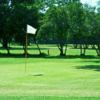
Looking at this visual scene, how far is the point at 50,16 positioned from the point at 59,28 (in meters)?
2.01

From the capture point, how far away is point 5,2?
5469 centimetres

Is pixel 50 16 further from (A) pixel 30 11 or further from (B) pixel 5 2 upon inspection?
(B) pixel 5 2

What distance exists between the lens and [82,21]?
2060 inches

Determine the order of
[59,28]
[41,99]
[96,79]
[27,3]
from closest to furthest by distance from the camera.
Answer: [41,99] < [96,79] < [59,28] < [27,3]

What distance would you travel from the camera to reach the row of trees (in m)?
51.7

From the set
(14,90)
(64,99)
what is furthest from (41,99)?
(14,90)

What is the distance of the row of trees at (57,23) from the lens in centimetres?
5166

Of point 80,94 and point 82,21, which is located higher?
point 82,21

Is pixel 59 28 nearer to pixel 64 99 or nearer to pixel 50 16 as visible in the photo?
pixel 50 16

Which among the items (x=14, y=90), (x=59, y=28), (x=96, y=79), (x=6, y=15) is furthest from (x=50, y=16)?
(x=14, y=90)

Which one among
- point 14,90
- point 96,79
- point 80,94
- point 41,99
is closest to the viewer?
point 41,99

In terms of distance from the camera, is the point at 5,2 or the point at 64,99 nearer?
the point at 64,99

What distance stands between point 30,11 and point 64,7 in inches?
176

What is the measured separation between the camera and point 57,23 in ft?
169
